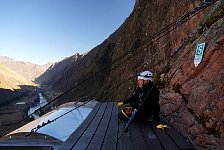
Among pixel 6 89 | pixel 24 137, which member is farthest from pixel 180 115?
pixel 6 89

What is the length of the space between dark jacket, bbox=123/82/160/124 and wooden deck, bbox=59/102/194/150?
0.25 meters

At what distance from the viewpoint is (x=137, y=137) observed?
6773 mm

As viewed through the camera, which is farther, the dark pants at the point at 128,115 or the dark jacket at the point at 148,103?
the dark pants at the point at 128,115

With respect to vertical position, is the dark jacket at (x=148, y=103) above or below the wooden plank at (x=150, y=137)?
above

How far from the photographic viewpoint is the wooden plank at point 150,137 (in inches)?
238

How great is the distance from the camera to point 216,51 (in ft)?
23.2

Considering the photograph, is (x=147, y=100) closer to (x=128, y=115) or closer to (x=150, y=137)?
(x=128, y=115)

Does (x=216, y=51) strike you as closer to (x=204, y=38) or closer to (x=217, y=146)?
(x=204, y=38)

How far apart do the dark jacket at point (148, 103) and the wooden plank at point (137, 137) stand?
355mm

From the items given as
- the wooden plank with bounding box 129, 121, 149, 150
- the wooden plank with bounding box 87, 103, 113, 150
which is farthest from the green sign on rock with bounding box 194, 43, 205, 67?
the wooden plank with bounding box 87, 103, 113, 150

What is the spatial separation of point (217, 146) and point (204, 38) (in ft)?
10.5

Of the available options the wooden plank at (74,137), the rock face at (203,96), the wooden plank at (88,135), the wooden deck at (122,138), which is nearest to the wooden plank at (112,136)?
the wooden deck at (122,138)

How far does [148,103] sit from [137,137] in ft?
4.97

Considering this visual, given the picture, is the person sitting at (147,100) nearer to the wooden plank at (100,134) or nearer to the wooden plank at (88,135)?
the wooden plank at (100,134)
